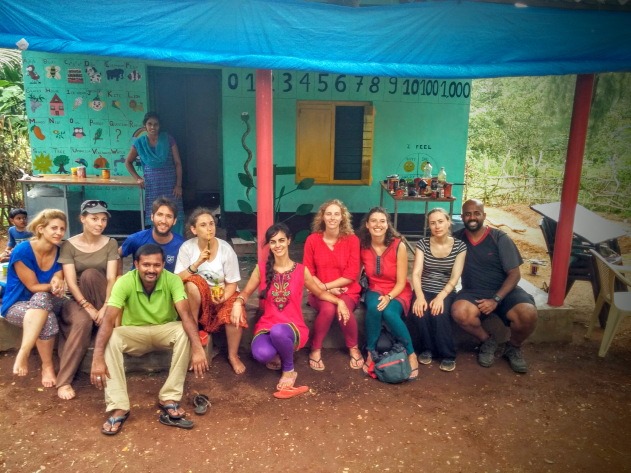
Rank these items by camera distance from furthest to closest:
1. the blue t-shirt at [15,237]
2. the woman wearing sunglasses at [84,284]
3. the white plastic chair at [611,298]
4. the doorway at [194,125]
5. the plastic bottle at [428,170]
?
1. the doorway at [194,125]
2. the plastic bottle at [428,170]
3. the blue t-shirt at [15,237]
4. the white plastic chair at [611,298]
5. the woman wearing sunglasses at [84,284]

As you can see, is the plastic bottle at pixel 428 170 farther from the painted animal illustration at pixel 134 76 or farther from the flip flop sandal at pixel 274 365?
the painted animal illustration at pixel 134 76

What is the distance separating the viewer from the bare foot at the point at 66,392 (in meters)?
3.79

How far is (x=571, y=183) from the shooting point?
469 centimetres

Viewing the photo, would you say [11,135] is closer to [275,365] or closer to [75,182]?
[75,182]

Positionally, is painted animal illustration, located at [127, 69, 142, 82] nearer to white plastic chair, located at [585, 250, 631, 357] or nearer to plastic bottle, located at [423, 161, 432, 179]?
Result: plastic bottle, located at [423, 161, 432, 179]

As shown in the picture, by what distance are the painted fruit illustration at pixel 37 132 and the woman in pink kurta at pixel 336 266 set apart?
4287 millimetres

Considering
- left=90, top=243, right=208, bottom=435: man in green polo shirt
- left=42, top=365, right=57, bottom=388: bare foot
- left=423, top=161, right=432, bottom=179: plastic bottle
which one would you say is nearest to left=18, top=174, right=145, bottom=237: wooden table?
left=42, top=365, right=57, bottom=388: bare foot

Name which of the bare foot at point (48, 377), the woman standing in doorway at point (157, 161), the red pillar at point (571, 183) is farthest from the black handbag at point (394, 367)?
the woman standing in doorway at point (157, 161)

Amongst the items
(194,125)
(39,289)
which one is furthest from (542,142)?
(39,289)

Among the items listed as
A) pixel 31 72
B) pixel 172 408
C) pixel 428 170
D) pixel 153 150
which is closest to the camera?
pixel 172 408

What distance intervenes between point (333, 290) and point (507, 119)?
544 inches

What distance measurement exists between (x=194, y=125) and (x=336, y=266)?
15.7 ft

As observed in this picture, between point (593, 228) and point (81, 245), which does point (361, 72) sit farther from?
point (593, 228)

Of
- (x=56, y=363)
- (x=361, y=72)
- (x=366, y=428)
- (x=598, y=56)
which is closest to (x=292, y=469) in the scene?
(x=366, y=428)
